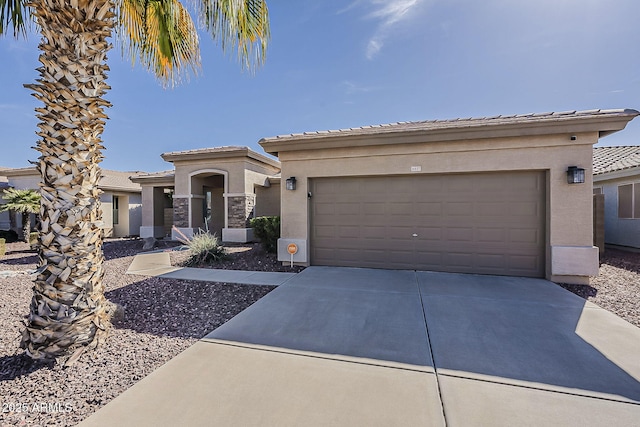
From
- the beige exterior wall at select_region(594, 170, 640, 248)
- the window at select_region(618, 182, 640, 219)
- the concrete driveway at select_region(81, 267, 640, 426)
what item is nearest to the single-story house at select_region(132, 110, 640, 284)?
the concrete driveway at select_region(81, 267, 640, 426)

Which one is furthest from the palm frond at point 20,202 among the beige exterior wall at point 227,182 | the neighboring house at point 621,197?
the neighboring house at point 621,197

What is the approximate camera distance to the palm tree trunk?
10.2 ft

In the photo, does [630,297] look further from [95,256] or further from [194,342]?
[95,256]

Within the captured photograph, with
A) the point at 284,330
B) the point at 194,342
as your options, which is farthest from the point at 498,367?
the point at 194,342

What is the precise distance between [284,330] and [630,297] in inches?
274

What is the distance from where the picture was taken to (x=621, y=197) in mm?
10766

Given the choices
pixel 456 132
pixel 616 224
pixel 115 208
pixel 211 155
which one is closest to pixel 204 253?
pixel 211 155

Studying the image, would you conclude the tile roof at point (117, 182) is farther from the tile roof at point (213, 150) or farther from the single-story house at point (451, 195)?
the single-story house at point (451, 195)

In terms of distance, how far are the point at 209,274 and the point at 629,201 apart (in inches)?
619

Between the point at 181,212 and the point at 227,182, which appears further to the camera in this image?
the point at 181,212

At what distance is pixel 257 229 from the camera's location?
9.63 m

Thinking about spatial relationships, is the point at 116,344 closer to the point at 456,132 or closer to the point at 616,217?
the point at 456,132

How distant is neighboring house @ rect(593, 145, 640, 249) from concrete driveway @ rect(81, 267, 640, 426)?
8.97 meters

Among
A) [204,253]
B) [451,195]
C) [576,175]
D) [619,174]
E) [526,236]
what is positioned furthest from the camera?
[619,174]
